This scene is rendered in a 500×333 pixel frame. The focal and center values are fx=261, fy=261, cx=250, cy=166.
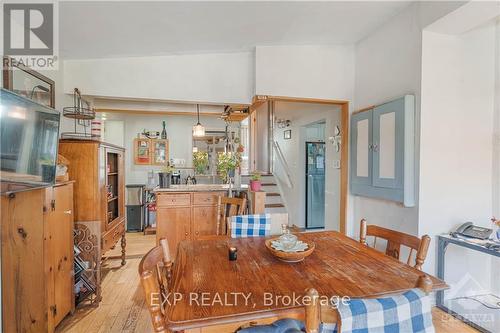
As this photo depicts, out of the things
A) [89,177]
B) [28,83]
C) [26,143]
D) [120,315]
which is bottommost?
[120,315]

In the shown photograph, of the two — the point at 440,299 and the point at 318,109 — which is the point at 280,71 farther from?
the point at 440,299

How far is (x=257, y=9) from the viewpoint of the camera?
229 cm

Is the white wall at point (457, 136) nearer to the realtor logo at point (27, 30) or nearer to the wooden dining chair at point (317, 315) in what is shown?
the wooden dining chair at point (317, 315)

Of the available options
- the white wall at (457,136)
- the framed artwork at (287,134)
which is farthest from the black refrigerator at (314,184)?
the white wall at (457,136)

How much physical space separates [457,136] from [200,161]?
4530 mm

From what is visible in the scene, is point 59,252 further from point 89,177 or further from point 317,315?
point 317,315

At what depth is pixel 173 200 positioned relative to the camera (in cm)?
326

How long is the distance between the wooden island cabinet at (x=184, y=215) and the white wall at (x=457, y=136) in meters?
2.29

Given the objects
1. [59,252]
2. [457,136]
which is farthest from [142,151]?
[457,136]

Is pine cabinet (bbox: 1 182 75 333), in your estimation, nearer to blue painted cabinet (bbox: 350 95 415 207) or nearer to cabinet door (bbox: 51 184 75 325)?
cabinet door (bbox: 51 184 75 325)

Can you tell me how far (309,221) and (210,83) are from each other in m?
3.24

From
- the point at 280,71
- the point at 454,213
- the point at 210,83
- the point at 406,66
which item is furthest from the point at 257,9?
the point at 454,213

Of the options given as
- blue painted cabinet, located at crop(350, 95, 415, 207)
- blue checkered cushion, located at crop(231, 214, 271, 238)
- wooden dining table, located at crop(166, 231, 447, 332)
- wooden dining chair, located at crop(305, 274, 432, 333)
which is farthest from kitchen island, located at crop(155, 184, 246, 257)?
wooden dining chair, located at crop(305, 274, 432, 333)

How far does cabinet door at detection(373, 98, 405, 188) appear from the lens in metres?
2.46
